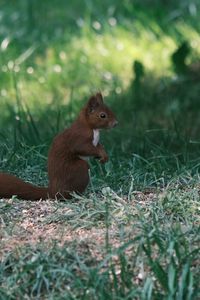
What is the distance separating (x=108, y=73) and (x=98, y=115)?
395 cm

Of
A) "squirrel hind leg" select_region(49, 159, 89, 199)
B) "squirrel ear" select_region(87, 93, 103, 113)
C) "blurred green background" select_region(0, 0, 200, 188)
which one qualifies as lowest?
"blurred green background" select_region(0, 0, 200, 188)

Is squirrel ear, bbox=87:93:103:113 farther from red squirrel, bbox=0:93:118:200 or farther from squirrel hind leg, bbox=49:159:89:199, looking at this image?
squirrel hind leg, bbox=49:159:89:199

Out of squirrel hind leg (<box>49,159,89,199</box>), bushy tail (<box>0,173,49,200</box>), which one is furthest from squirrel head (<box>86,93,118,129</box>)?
bushy tail (<box>0,173,49,200</box>)

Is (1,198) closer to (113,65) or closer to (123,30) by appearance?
(113,65)

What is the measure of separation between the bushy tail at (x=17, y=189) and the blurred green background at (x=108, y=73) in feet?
2.84

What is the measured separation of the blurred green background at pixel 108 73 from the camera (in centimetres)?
733

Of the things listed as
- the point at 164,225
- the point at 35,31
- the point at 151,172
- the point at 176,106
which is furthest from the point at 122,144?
the point at 35,31

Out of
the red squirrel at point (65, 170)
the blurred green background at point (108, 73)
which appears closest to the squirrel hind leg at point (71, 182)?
the red squirrel at point (65, 170)

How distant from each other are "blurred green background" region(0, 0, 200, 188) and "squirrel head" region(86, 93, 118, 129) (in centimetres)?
80

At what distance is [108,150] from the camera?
7180 millimetres

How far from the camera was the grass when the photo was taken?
15.3 ft

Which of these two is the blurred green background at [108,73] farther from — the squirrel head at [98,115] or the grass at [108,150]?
the squirrel head at [98,115]

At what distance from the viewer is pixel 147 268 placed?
15.5 feet

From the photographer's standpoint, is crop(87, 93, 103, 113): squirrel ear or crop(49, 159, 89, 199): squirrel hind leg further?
crop(87, 93, 103, 113): squirrel ear
